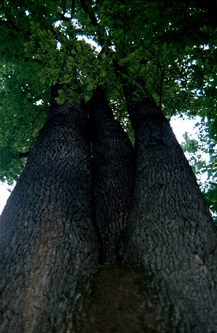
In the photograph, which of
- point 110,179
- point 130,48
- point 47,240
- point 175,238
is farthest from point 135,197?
point 130,48

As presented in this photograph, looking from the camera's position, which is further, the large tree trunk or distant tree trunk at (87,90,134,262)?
distant tree trunk at (87,90,134,262)

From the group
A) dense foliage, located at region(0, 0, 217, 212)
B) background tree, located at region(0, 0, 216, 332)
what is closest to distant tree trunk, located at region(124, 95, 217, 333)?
background tree, located at region(0, 0, 216, 332)

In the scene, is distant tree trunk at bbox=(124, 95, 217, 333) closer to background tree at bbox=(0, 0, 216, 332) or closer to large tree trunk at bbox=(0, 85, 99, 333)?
background tree at bbox=(0, 0, 216, 332)

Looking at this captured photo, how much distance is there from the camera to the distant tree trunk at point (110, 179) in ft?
11.8

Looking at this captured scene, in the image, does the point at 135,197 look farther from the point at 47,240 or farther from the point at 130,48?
the point at 130,48

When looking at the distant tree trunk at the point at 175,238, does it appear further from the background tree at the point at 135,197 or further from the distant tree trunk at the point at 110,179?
the distant tree trunk at the point at 110,179

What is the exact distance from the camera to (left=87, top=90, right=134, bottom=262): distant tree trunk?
3605 mm

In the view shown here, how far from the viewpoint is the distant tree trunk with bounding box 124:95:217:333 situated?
7.93 ft

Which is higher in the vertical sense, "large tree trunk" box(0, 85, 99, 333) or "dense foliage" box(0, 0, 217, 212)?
"dense foliage" box(0, 0, 217, 212)

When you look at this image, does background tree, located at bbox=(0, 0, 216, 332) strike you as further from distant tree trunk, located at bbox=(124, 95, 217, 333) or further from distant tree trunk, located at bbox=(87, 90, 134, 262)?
distant tree trunk, located at bbox=(87, 90, 134, 262)

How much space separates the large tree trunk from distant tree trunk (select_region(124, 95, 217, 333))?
638mm

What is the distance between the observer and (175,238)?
9.76ft

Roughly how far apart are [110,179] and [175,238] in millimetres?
1703

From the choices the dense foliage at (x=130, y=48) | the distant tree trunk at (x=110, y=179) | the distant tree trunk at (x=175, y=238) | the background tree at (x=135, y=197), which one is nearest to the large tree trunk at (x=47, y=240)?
the background tree at (x=135, y=197)
